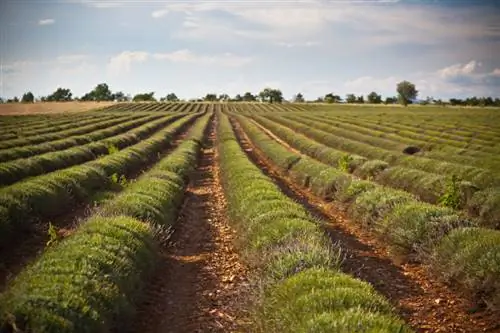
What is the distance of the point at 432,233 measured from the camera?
1101 cm

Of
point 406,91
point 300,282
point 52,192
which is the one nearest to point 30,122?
point 52,192

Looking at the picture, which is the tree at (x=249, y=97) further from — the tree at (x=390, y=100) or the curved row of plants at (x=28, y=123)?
the curved row of plants at (x=28, y=123)

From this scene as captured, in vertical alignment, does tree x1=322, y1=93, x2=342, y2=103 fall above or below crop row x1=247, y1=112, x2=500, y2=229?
above

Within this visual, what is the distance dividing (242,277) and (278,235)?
51.6 inches

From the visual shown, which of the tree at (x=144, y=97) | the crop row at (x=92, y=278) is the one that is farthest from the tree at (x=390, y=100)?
the crop row at (x=92, y=278)

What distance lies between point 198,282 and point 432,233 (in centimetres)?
596

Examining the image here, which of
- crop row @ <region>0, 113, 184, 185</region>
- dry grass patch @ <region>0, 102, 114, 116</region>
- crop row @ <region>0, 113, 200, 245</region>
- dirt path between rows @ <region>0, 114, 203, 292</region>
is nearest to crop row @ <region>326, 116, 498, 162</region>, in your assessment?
crop row @ <region>0, 113, 200, 245</region>

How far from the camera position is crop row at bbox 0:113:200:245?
43.1 ft

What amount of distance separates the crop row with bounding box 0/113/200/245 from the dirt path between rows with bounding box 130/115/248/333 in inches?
176

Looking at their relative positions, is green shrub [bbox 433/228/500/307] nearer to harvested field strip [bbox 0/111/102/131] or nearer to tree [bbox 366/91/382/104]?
harvested field strip [bbox 0/111/102/131]

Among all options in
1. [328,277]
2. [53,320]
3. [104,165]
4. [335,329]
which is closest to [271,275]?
[328,277]

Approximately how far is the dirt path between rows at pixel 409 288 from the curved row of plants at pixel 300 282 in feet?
4.12

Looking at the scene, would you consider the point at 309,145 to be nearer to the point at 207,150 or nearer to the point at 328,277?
the point at 207,150

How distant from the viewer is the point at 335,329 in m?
5.50
